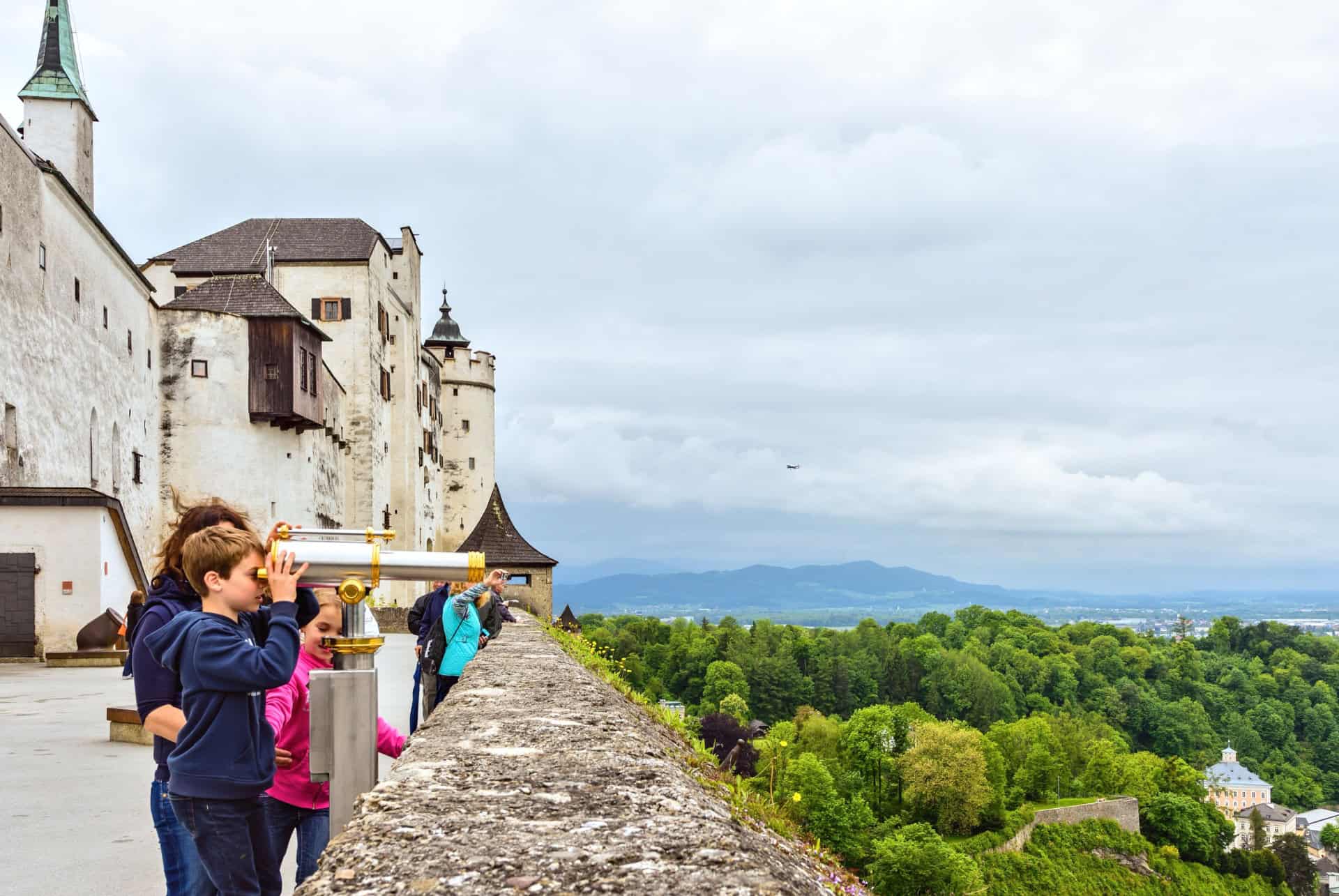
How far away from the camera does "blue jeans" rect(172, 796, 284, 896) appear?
3684 mm

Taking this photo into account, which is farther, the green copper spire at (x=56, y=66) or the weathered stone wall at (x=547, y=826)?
the green copper spire at (x=56, y=66)

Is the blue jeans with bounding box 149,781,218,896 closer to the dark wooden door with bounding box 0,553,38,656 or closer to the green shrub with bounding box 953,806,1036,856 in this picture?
the dark wooden door with bounding box 0,553,38,656

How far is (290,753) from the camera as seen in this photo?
4.36 metres

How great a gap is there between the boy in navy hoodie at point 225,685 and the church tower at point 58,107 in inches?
1789

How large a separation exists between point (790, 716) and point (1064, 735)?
26811 mm

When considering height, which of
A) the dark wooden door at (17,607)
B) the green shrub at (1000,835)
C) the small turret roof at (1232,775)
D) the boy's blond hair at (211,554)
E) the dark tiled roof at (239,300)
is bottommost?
the small turret roof at (1232,775)

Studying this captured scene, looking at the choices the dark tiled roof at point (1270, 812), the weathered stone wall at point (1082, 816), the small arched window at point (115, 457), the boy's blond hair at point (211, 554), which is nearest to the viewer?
the boy's blond hair at point (211, 554)

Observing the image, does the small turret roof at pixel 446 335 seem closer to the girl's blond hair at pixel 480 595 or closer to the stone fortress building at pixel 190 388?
the stone fortress building at pixel 190 388

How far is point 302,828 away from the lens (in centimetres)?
443

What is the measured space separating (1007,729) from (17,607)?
82571 millimetres

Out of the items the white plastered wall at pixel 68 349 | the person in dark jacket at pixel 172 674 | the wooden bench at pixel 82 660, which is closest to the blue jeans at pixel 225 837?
the person in dark jacket at pixel 172 674

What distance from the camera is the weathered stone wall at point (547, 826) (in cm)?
265

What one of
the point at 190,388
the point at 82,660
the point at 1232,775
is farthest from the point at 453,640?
the point at 1232,775

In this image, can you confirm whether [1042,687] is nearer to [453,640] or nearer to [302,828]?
[453,640]
